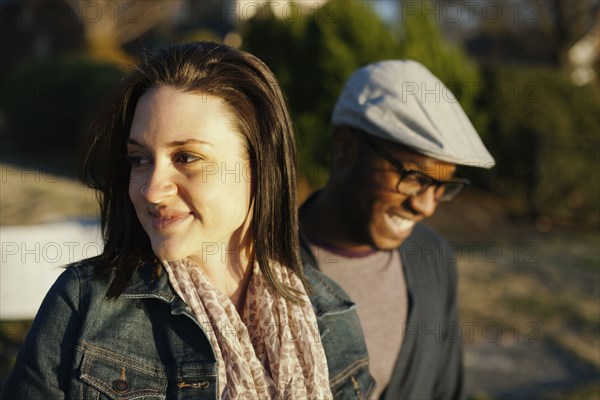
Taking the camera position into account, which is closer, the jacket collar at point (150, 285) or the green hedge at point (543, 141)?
the jacket collar at point (150, 285)

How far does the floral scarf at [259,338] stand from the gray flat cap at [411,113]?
0.69 metres

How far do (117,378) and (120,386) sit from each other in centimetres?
2

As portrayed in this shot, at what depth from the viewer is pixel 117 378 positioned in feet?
5.18

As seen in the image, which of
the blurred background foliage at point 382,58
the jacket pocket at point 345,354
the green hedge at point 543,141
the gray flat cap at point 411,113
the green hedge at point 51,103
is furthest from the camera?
the green hedge at point 51,103

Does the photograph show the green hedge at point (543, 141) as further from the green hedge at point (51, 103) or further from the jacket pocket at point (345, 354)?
the jacket pocket at point (345, 354)

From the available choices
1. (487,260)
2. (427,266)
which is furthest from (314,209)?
(487,260)

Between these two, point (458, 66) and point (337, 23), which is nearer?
point (337, 23)

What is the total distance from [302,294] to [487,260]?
6.33m

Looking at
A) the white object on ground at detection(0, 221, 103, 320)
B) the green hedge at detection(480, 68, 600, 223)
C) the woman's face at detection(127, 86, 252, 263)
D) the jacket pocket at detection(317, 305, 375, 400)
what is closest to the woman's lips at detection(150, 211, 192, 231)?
the woman's face at detection(127, 86, 252, 263)

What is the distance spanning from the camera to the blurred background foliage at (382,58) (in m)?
8.22

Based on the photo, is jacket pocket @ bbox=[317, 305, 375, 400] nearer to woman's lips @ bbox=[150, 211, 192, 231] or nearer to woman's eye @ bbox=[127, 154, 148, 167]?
woman's lips @ bbox=[150, 211, 192, 231]

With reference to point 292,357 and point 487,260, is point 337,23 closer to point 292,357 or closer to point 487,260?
point 487,260

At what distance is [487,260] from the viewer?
782cm

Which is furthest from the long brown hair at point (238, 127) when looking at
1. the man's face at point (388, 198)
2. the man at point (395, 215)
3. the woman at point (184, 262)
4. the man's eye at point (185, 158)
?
the man's face at point (388, 198)
